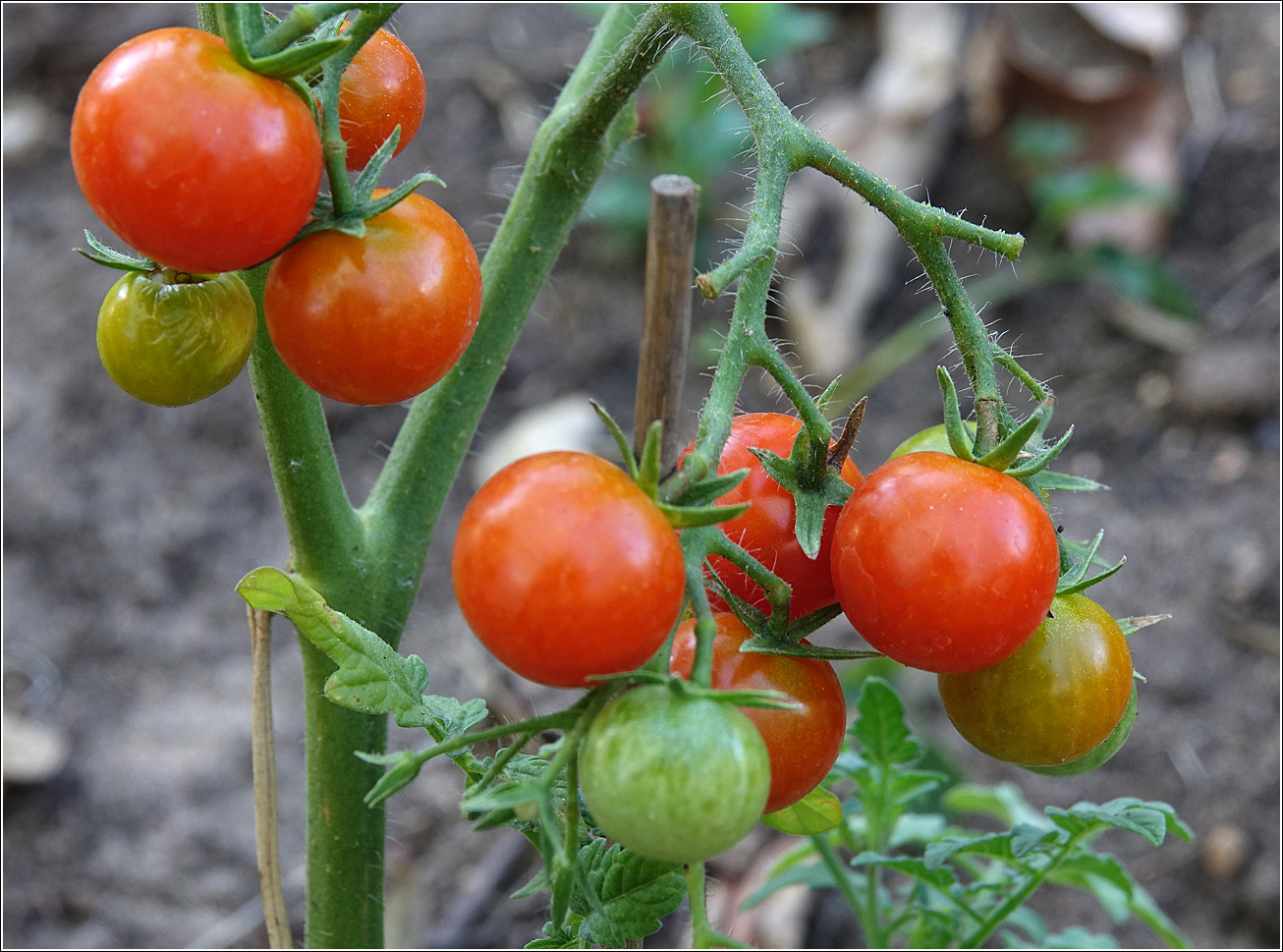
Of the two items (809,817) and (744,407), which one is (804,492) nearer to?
(809,817)

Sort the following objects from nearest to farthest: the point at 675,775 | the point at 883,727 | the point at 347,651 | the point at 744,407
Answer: the point at 675,775 → the point at 347,651 → the point at 883,727 → the point at 744,407

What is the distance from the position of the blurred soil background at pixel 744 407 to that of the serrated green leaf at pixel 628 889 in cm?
101

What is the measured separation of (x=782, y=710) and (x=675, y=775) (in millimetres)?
183

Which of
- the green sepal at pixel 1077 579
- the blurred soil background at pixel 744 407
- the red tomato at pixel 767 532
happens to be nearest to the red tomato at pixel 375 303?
the red tomato at pixel 767 532

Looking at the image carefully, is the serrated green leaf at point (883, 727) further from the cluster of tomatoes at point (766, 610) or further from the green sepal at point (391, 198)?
the green sepal at point (391, 198)

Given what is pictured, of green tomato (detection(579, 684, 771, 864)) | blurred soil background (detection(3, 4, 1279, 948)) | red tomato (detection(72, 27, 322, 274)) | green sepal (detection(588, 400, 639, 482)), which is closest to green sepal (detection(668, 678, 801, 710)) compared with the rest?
green tomato (detection(579, 684, 771, 864))

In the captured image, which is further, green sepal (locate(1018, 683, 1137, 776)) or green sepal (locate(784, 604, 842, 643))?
green sepal (locate(1018, 683, 1137, 776))

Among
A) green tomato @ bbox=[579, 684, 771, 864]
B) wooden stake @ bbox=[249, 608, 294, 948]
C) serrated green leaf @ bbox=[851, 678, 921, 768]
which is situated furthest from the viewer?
serrated green leaf @ bbox=[851, 678, 921, 768]

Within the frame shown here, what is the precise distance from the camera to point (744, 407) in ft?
8.61

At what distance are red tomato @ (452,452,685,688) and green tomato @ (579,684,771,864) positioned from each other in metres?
0.03

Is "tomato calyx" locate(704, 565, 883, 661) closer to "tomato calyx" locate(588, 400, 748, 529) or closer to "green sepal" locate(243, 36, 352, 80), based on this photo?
"tomato calyx" locate(588, 400, 748, 529)

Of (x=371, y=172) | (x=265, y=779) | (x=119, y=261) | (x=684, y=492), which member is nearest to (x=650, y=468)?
(x=684, y=492)

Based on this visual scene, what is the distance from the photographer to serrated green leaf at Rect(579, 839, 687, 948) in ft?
2.76

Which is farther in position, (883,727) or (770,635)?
(883,727)
